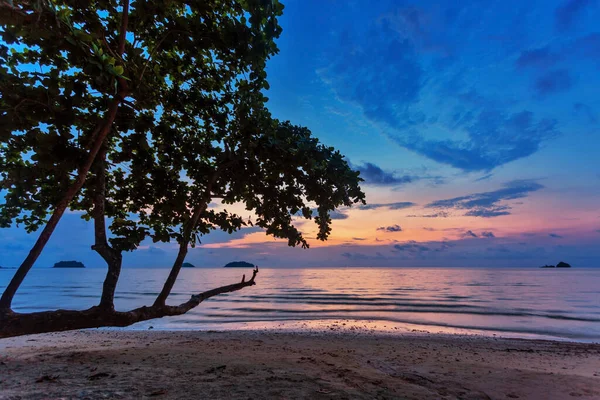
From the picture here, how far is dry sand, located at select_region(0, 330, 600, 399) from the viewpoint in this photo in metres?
5.29

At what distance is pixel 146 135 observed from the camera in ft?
23.5

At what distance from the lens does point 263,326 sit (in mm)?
20141

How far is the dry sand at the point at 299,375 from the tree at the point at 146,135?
50.5 inches

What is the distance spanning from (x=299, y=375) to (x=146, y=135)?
6.16 metres

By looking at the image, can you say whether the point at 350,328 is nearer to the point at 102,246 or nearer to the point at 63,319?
the point at 102,246

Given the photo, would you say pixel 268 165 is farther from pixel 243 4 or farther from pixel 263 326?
pixel 263 326

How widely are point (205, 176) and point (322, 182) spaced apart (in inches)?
124

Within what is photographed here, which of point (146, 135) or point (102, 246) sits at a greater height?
point (146, 135)

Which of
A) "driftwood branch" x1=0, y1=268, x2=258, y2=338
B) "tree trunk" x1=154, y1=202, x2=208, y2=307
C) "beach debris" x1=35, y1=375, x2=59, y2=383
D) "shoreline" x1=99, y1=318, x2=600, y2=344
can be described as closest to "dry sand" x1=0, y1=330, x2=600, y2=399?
"beach debris" x1=35, y1=375, x2=59, y2=383

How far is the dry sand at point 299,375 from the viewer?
5285 mm

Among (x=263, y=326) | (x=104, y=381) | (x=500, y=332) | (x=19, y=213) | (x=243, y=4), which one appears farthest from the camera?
(x=263, y=326)

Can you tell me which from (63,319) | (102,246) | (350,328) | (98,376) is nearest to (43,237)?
(102,246)

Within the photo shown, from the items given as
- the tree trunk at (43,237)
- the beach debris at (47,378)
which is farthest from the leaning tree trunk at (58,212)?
the beach debris at (47,378)

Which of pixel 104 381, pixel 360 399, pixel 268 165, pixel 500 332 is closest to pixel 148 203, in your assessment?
pixel 268 165
